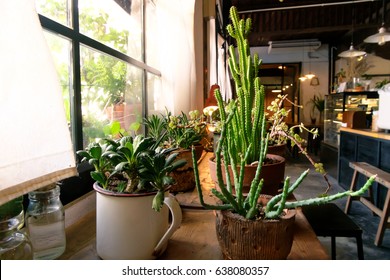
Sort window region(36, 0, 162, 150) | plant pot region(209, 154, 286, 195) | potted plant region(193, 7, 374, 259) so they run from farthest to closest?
1. window region(36, 0, 162, 150)
2. plant pot region(209, 154, 286, 195)
3. potted plant region(193, 7, 374, 259)

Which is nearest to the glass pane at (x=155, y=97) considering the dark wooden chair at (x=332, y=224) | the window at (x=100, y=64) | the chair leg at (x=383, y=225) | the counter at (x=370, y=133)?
the window at (x=100, y=64)

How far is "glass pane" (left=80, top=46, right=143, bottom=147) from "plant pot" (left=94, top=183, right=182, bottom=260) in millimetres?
414

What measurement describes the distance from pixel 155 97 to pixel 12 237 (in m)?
1.77

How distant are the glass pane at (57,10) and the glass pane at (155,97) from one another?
3.38 feet

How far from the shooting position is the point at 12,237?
561mm

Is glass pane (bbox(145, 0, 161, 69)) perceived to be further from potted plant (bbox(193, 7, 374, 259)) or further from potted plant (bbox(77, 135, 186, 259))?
potted plant (bbox(193, 7, 374, 259))

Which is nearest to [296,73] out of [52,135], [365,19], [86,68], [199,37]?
[365,19]

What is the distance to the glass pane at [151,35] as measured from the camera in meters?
2.08

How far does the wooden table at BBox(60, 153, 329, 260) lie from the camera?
2.17 feet

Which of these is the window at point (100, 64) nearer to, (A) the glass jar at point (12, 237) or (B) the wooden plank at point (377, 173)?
(A) the glass jar at point (12, 237)

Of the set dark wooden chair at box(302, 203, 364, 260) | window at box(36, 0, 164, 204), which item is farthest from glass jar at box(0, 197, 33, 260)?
dark wooden chair at box(302, 203, 364, 260)

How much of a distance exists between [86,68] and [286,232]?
3.63 ft

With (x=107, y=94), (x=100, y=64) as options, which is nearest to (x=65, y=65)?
(x=100, y=64)
